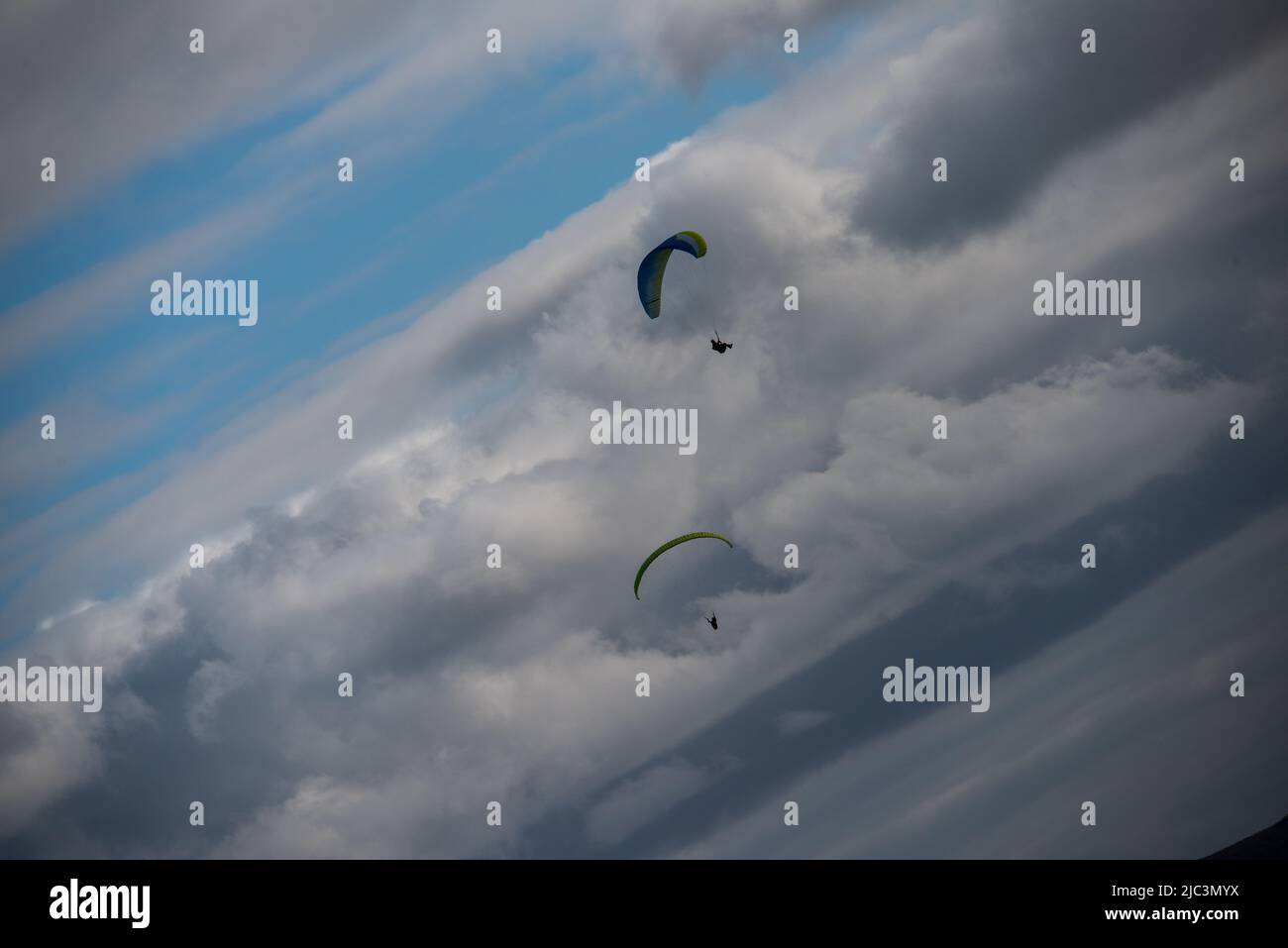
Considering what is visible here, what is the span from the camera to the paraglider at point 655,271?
81062 millimetres

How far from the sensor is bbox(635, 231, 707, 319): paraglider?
8106 centimetres

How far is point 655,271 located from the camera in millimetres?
86188
